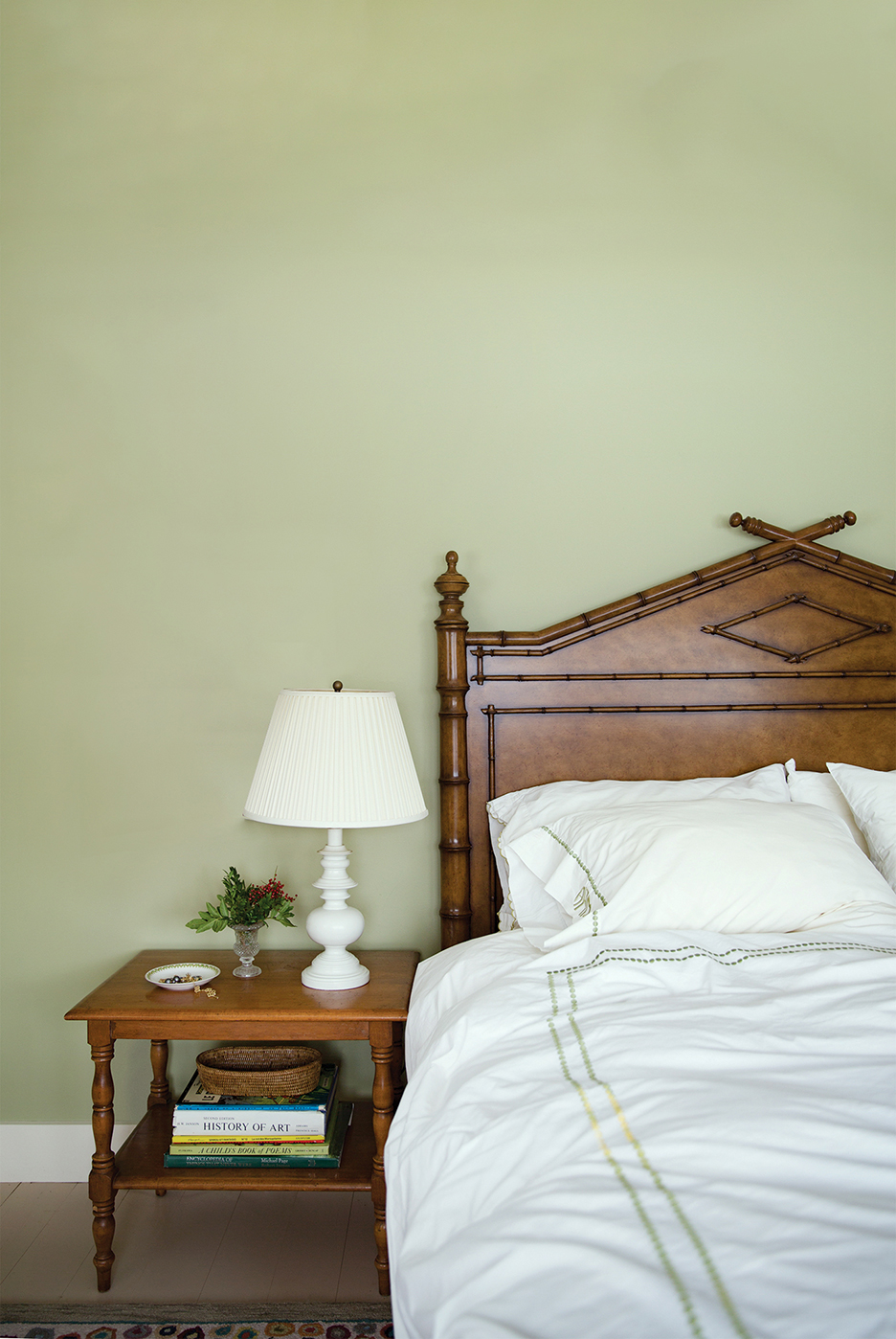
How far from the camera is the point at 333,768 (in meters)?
1.78

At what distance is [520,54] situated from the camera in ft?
7.45

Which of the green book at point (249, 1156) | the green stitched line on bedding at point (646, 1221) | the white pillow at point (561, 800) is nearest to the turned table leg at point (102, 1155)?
the green book at point (249, 1156)

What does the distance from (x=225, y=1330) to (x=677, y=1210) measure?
1.25 m

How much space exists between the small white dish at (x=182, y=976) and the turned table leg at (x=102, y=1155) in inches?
5.5

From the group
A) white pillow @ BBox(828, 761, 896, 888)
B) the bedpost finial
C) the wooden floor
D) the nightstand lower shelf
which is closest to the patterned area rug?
the wooden floor

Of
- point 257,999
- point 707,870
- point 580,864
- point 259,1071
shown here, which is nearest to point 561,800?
point 580,864

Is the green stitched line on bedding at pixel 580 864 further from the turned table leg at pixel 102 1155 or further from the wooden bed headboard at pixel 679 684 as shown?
the turned table leg at pixel 102 1155

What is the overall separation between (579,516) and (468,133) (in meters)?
1.06

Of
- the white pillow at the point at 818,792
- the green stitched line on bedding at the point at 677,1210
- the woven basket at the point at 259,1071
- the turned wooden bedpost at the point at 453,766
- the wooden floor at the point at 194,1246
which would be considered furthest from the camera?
the turned wooden bedpost at the point at 453,766

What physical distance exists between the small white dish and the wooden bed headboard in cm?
57

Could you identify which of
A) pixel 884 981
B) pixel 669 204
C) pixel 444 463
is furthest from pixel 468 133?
pixel 884 981

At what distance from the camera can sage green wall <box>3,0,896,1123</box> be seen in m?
2.24

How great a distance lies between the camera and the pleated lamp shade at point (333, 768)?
177cm

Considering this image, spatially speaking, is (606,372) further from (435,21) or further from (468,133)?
(435,21)
